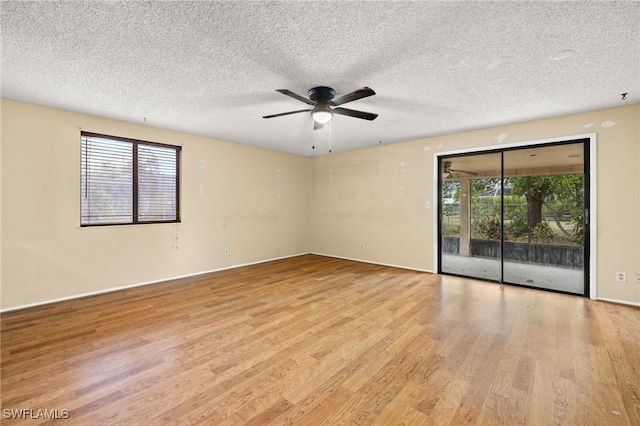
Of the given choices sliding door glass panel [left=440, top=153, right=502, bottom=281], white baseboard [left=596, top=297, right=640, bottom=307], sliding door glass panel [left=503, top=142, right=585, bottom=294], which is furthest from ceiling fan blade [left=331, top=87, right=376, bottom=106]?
white baseboard [left=596, top=297, right=640, bottom=307]

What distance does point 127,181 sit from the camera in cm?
408

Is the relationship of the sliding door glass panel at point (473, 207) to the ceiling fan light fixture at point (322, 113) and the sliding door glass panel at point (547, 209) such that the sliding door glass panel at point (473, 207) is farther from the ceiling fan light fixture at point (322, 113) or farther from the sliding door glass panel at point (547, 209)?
the ceiling fan light fixture at point (322, 113)

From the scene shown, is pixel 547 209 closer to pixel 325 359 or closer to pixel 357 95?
pixel 357 95

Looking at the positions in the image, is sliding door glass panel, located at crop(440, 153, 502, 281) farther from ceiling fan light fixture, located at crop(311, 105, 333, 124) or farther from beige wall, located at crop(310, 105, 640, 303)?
ceiling fan light fixture, located at crop(311, 105, 333, 124)

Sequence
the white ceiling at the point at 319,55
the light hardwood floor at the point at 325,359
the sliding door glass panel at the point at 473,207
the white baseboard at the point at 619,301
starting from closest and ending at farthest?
the light hardwood floor at the point at 325,359 → the white ceiling at the point at 319,55 → the white baseboard at the point at 619,301 → the sliding door glass panel at the point at 473,207

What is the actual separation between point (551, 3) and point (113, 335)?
14.0 ft

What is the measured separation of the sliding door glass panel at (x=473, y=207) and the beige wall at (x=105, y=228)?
355cm

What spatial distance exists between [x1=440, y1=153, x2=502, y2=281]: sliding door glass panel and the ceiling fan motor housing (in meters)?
2.98

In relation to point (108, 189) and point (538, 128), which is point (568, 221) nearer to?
point (538, 128)

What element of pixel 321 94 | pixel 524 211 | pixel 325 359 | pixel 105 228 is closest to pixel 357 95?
pixel 321 94

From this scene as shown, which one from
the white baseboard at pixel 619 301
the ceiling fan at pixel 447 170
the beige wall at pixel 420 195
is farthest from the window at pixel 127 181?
the white baseboard at pixel 619 301

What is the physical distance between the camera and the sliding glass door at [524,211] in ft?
13.5

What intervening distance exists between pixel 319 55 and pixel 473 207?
4844 millimetres

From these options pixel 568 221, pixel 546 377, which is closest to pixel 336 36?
pixel 546 377
